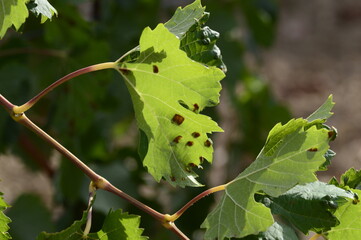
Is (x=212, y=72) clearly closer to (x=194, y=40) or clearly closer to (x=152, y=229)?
(x=194, y=40)

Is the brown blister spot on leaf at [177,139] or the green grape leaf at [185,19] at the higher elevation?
the green grape leaf at [185,19]

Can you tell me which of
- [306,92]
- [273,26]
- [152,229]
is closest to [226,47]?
[273,26]

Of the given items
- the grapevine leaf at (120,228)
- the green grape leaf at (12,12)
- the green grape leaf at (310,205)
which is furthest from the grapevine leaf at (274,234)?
the green grape leaf at (12,12)

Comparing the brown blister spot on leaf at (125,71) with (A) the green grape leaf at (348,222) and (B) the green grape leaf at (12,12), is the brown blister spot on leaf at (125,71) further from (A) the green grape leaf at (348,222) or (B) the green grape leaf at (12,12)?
(A) the green grape leaf at (348,222)

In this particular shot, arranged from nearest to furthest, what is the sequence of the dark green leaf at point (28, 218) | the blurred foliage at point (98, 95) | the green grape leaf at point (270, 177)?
the green grape leaf at point (270, 177), the blurred foliage at point (98, 95), the dark green leaf at point (28, 218)

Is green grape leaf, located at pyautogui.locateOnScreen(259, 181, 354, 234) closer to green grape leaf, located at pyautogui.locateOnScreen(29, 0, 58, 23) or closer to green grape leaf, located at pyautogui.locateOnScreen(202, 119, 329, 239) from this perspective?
green grape leaf, located at pyautogui.locateOnScreen(202, 119, 329, 239)

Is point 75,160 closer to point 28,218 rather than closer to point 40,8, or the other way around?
point 40,8

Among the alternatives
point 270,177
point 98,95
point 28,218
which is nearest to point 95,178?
point 270,177

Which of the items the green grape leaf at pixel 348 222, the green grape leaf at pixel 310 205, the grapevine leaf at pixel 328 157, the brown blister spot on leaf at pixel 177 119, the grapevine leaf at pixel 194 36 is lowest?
the green grape leaf at pixel 348 222

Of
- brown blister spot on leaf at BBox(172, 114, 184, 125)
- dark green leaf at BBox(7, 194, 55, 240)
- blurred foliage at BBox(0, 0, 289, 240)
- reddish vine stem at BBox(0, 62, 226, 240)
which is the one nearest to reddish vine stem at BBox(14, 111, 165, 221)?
reddish vine stem at BBox(0, 62, 226, 240)
